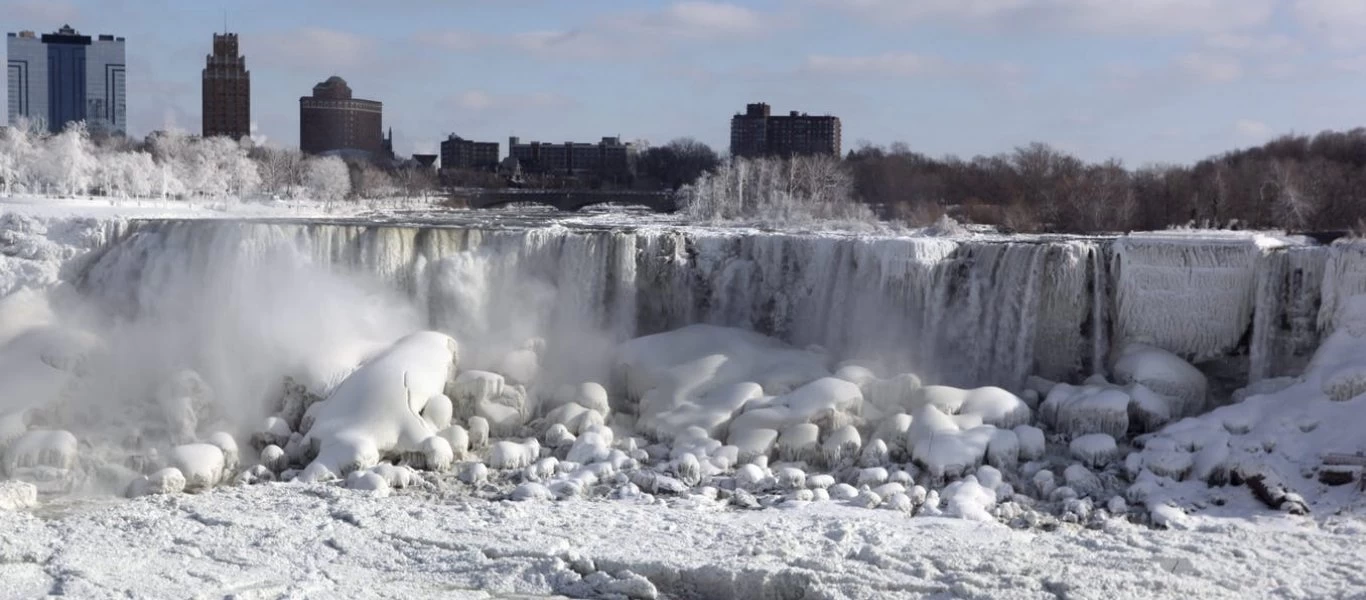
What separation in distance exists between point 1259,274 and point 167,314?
1760 cm

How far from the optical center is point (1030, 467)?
17344 millimetres

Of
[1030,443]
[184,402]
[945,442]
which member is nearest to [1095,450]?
[1030,443]

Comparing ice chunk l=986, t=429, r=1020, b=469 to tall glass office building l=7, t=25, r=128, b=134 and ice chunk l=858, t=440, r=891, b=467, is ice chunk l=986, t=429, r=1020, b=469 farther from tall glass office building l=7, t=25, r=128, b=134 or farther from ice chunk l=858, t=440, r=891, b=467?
tall glass office building l=7, t=25, r=128, b=134

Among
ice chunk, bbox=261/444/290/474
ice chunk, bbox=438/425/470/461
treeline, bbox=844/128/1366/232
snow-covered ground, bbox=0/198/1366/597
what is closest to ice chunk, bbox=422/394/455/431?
snow-covered ground, bbox=0/198/1366/597

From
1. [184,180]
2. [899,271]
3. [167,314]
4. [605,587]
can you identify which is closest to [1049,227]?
[899,271]

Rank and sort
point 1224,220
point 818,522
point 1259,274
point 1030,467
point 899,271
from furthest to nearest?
point 1224,220
point 899,271
point 1259,274
point 1030,467
point 818,522

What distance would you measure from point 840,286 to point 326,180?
4413 cm

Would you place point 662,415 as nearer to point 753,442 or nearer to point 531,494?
point 753,442

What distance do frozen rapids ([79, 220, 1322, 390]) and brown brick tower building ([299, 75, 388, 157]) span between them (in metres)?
119

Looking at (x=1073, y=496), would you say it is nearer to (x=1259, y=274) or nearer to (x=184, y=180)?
(x=1259, y=274)

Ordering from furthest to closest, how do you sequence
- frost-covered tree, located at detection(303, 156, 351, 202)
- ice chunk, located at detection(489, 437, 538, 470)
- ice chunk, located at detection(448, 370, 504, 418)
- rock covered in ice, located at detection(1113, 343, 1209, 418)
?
frost-covered tree, located at detection(303, 156, 351, 202), ice chunk, located at detection(448, 370, 504, 418), rock covered in ice, located at detection(1113, 343, 1209, 418), ice chunk, located at detection(489, 437, 538, 470)

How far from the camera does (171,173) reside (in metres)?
53.7

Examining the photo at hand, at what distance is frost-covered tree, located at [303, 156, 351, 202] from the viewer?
60.5m

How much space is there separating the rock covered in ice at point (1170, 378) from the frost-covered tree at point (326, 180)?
44251 millimetres
